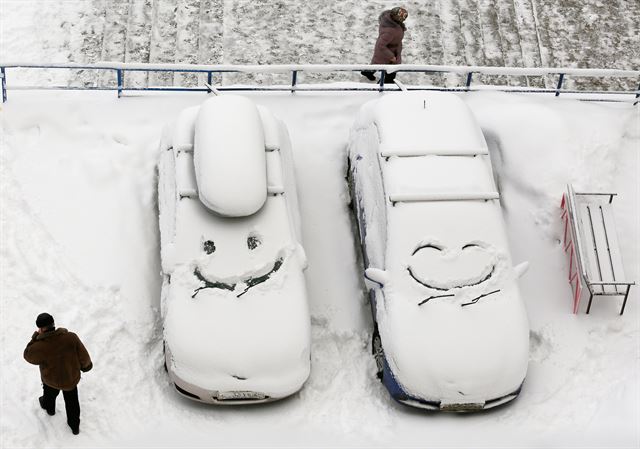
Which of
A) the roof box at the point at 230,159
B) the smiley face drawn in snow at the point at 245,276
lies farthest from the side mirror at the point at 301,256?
the roof box at the point at 230,159

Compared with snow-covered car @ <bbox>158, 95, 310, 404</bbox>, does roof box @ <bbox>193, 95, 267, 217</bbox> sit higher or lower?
higher

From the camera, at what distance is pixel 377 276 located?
384 inches

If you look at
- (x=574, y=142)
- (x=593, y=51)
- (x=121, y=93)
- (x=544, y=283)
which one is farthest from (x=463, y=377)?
(x=593, y=51)

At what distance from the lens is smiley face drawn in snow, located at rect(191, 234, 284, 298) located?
949cm

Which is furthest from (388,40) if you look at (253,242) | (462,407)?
(462,407)

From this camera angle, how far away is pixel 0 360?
9492 millimetres

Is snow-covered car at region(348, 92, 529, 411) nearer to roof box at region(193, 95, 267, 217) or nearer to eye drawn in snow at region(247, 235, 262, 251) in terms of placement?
eye drawn in snow at region(247, 235, 262, 251)

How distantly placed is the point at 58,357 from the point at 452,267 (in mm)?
3972

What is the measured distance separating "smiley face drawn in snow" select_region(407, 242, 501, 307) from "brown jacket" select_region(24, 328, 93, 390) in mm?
3394

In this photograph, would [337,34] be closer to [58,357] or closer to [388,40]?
[388,40]

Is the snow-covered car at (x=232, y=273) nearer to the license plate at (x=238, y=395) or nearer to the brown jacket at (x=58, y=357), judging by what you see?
the license plate at (x=238, y=395)

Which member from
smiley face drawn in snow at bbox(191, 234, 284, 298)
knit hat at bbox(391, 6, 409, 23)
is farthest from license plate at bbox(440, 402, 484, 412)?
knit hat at bbox(391, 6, 409, 23)

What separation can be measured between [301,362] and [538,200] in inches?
154

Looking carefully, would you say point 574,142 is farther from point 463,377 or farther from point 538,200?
point 463,377
